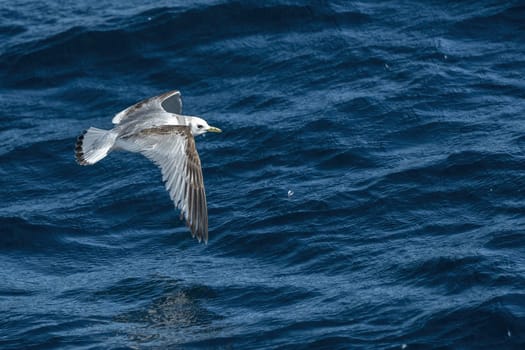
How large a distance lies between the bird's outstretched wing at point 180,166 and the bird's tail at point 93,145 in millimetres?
260

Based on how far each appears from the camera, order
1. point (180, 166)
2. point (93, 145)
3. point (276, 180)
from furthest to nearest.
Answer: point (276, 180)
point (93, 145)
point (180, 166)

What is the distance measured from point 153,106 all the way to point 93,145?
5.25ft

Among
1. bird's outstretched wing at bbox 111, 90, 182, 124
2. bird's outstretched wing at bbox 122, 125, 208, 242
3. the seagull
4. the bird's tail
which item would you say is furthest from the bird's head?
the bird's tail

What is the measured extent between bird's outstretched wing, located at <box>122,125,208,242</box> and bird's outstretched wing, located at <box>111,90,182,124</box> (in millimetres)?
1130

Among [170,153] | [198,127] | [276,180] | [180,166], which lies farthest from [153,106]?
[276,180]

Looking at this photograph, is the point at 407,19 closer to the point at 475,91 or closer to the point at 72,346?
the point at 475,91

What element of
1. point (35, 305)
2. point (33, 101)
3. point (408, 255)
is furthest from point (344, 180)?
point (33, 101)

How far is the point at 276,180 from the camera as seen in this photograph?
604 inches

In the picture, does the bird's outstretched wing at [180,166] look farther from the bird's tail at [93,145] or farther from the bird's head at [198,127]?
the bird's head at [198,127]

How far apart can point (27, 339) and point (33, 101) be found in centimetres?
663

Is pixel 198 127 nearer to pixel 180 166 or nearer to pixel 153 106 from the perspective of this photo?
pixel 153 106

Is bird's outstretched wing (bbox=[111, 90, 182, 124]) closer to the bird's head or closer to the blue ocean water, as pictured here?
the bird's head

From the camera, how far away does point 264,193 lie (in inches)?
594

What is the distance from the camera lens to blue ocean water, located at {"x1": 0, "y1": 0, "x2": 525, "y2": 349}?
12.3 metres
